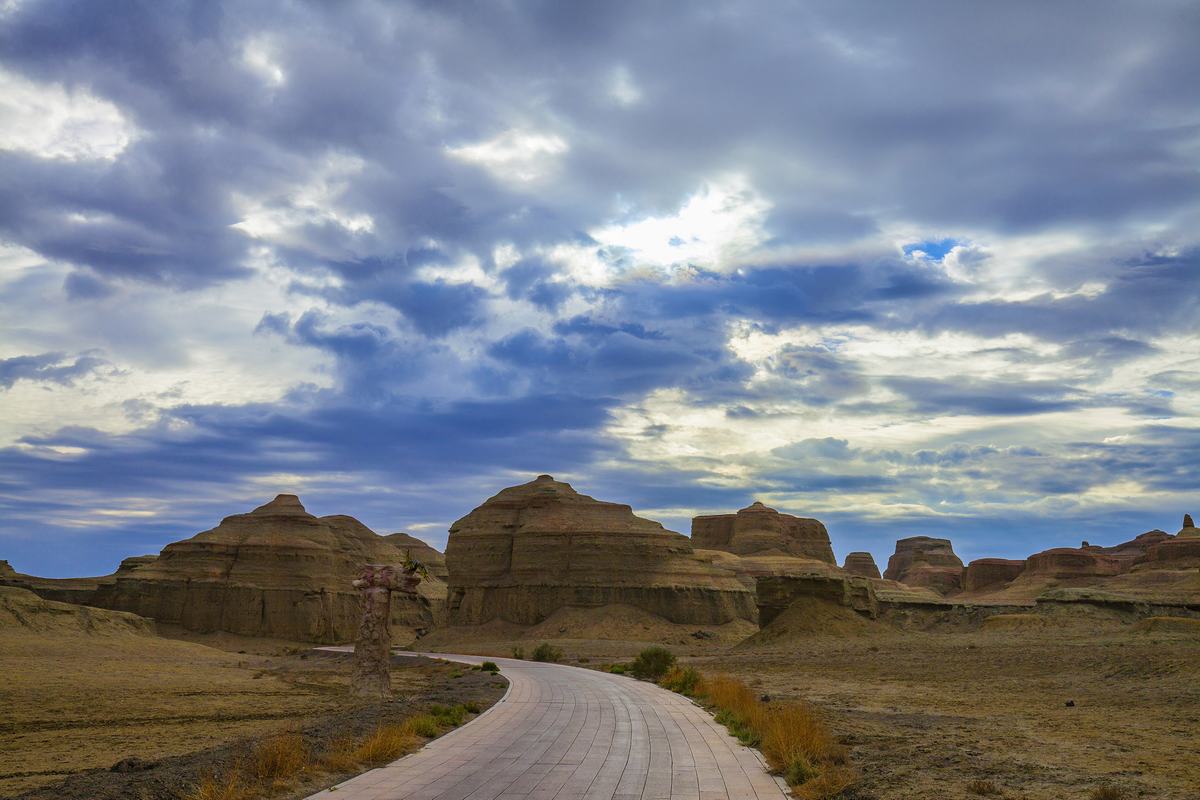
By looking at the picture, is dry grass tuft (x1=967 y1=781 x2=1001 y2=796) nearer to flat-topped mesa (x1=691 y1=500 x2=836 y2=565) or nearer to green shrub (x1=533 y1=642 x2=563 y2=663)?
green shrub (x1=533 y1=642 x2=563 y2=663)

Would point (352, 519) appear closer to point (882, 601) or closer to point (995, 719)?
point (882, 601)

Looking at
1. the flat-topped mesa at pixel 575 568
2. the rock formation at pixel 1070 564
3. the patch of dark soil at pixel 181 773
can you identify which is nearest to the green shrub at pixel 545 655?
the flat-topped mesa at pixel 575 568

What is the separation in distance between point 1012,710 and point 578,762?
12462mm

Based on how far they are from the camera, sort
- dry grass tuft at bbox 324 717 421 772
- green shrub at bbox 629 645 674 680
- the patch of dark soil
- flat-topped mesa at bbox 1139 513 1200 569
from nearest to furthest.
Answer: the patch of dark soil, dry grass tuft at bbox 324 717 421 772, green shrub at bbox 629 645 674 680, flat-topped mesa at bbox 1139 513 1200 569

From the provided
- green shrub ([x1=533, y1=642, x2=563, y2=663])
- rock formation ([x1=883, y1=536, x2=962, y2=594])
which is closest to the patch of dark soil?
green shrub ([x1=533, y1=642, x2=563, y2=663])

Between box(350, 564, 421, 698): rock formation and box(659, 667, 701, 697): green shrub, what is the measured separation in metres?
7.92

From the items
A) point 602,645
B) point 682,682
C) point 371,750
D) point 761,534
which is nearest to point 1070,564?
point 761,534

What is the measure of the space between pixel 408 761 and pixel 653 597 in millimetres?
69416

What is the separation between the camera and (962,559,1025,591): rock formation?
15088 cm

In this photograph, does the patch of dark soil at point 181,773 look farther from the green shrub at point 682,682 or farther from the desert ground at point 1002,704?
the green shrub at point 682,682

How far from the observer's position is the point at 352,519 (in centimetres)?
12825

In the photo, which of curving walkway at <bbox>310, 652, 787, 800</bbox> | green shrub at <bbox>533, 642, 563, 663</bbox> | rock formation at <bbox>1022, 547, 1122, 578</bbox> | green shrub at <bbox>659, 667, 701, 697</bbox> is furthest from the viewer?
rock formation at <bbox>1022, 547, 1122, 578</bbox>

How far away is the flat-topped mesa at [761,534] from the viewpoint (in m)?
140

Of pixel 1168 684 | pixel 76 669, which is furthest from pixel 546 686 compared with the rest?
pixel 76 669
